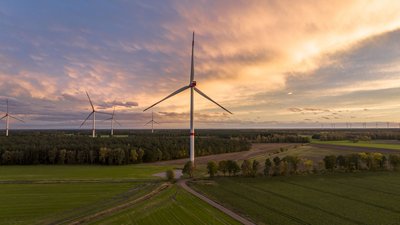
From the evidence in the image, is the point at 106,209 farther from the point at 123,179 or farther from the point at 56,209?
the point at 123,179

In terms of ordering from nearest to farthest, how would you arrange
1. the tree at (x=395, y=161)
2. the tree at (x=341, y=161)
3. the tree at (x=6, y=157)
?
the tree at (x=341, y=161) → the tree at (x=395, y=161) → the tree at (x=6, y=157)

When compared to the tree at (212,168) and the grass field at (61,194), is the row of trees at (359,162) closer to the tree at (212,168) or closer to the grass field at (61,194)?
the tree at (212,168)

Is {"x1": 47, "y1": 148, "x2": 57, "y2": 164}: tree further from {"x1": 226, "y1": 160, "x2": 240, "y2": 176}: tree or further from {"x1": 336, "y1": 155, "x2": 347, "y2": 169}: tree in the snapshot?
{"x1": 336, "y1": 155, "x2": 347, "y2": 169}: tree

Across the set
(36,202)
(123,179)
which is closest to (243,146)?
(123,179)

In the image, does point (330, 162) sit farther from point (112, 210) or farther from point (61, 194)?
point (61, 194)

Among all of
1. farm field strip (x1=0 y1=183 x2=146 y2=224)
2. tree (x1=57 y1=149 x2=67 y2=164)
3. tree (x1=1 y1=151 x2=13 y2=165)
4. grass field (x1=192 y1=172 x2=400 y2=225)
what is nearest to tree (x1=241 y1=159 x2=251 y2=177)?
grass field (x1=192 y1=172 x2=400 y2=225)

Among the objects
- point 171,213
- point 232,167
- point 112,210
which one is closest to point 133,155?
point 232,167

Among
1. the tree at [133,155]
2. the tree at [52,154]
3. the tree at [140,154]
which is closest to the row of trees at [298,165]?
the tree at [133,155]
